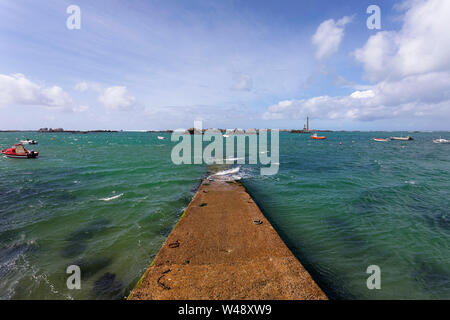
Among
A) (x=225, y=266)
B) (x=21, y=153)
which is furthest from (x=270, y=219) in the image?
(x=21, y=153)

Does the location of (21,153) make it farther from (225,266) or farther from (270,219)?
(225,266)

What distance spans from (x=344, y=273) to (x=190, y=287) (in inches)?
190

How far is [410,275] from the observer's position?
222 inches

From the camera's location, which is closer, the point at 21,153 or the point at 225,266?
the point at 225,266

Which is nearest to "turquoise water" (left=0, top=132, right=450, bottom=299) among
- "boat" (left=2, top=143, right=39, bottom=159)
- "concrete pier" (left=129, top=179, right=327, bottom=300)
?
"concrete pier" (left=129, top=179, right=327, bottom=300)

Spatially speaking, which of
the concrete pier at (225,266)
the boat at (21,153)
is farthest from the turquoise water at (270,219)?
the boat at (21,153)

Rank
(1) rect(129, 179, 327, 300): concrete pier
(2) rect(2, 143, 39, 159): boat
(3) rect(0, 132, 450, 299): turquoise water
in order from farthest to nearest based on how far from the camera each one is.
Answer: (2) rect(2, 143, 39, 159): boat
(3) rect(0, 132, 450, 299): turquoise water
(1) rect(129, 179, 327, 300): concrete pier

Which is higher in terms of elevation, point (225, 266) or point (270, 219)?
point (225, 266)

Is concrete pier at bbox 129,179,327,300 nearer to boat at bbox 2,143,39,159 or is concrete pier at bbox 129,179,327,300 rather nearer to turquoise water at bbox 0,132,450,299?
turquoise water at bbox 0,132,450,299

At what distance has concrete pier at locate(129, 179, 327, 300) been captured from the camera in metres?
3.85

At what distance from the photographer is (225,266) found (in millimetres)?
4680

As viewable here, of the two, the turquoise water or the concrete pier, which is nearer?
the concrete pier

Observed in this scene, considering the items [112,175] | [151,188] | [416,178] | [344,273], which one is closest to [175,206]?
[151,188]
